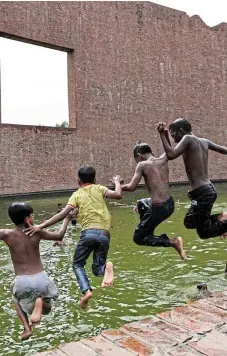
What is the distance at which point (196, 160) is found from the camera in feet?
14.4

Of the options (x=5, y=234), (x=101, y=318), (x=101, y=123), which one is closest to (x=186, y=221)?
(x=101, y=318)

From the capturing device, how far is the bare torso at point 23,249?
3408mm

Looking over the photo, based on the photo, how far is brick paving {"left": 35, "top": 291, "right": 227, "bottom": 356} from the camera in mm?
3146

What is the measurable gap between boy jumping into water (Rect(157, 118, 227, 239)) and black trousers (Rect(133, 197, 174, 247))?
26cm

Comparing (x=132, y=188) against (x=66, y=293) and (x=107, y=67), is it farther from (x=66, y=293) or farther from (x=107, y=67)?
(x=107, y=67)

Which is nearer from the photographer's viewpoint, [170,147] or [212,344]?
[212,344]

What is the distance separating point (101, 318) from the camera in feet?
14.4

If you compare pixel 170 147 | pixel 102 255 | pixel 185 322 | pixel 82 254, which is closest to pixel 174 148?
pixel 170 147

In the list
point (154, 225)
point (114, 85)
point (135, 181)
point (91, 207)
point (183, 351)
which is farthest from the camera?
point (114, 85)

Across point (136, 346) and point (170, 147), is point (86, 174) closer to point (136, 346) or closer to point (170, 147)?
point (170, 147)

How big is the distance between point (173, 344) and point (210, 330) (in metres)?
0.39

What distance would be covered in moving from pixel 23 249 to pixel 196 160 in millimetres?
1977

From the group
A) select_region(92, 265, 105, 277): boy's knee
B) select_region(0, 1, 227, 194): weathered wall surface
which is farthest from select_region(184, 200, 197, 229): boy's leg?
select_region(0, 1, 227, 194): weathered wall surface

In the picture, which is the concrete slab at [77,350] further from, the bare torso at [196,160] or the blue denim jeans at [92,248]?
the bare torso at [196,160]
